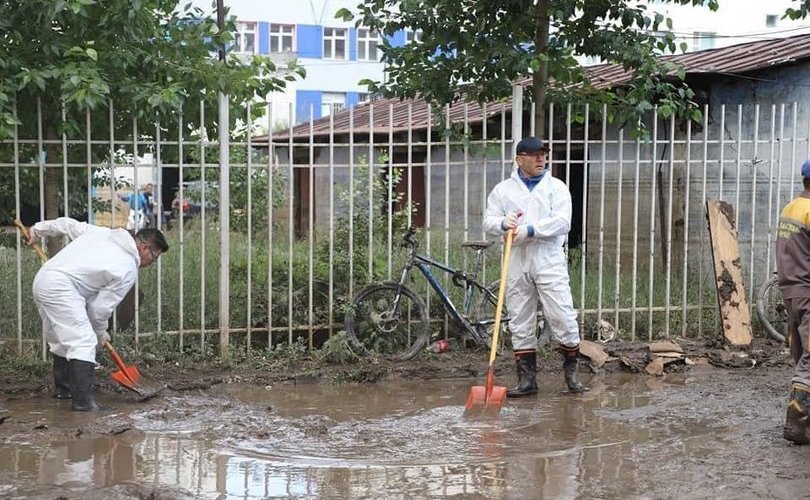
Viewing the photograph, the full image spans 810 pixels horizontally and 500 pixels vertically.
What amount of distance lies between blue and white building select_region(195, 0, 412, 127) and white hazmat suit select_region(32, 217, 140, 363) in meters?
27.0

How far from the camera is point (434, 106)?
8352mm

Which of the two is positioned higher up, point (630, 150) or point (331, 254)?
point (630, 150)

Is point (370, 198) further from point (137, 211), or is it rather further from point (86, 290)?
point (86, 290)

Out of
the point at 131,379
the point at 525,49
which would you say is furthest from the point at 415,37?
the point at 131,379

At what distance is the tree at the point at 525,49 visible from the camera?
8094 mm

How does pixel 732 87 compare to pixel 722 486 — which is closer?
pixel 722 486

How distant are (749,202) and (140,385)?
6673mm

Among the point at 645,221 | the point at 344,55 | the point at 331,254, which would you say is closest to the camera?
the point at 331,254

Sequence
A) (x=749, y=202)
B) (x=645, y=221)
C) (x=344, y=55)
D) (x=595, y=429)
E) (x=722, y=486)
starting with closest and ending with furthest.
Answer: (x=722, y=486)
(x=595, y=429)
(x=749, y=202)
(x=645, y=221)
(x=344, y=55)

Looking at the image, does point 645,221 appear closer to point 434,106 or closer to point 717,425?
point 434,106

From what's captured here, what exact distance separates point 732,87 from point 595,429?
583cm

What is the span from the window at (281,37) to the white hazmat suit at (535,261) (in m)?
28.1

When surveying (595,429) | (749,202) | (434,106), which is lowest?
(595,429)

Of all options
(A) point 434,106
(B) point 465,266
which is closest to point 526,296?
(B) point 465,266
